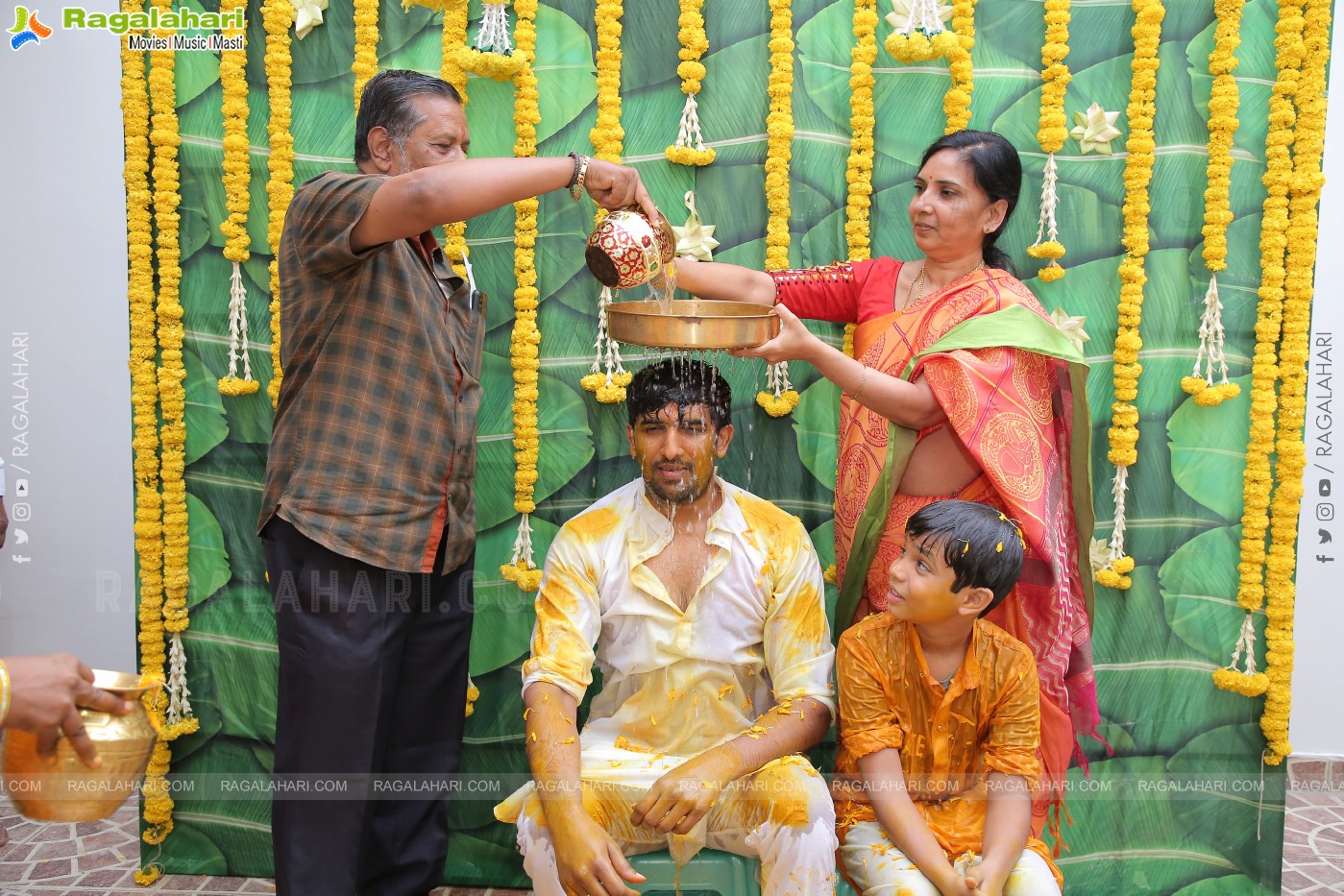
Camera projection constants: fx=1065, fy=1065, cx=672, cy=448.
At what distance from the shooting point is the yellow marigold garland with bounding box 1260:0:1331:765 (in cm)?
295

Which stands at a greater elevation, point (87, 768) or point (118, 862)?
point (87, 768)

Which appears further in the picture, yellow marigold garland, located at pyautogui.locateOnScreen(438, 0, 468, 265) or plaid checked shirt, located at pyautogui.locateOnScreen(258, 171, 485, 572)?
yellow marigold garland, located at pyautogui.locateOnScreen(438, 0, 468, 265)

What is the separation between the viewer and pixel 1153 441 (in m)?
3.13

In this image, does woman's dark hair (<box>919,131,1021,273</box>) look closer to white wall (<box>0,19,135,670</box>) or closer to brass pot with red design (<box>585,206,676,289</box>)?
brass pot with red design (<box>585,206,676,289</box>)

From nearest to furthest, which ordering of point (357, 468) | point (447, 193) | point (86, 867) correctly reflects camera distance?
point (447, 193), point (357, 468), point (86, 867)

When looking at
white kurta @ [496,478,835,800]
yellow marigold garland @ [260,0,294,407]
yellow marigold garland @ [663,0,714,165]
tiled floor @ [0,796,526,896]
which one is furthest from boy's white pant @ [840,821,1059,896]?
yellow marigold garland @ [260,0,294,407]

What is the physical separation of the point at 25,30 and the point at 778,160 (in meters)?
2.65

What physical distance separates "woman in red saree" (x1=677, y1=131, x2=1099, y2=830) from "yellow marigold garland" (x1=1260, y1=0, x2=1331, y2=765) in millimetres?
704

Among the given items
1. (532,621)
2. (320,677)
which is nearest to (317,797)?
(320,677)

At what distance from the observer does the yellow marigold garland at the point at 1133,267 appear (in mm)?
2973

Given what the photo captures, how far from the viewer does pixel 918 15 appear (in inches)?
118

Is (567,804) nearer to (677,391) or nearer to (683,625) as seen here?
(683,625)

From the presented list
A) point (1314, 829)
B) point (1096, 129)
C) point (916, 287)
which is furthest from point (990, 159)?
point (1314, 829)

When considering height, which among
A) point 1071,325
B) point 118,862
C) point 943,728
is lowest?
point 118,862
